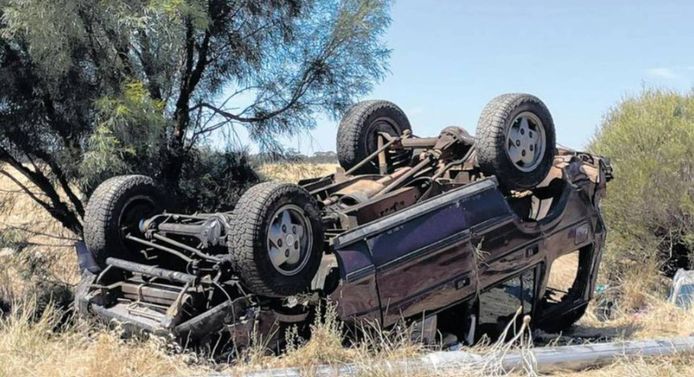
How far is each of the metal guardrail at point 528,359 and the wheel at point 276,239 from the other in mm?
601

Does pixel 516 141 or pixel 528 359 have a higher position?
pixel 516 141

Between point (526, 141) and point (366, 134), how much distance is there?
176cm

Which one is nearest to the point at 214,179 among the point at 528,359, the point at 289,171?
the point at 289,171

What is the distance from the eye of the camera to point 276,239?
15.4 feet

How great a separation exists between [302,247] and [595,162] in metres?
3.51

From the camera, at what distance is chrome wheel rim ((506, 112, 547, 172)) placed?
592cm

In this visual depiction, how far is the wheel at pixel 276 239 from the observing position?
14.8 feet

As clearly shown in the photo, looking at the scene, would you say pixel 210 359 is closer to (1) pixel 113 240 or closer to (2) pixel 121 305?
(2) pixel 121 305

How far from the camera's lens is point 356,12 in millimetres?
10258

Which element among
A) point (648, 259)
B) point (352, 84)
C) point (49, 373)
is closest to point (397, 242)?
point (49, 373)

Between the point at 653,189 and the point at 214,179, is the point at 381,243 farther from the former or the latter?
the point at 653,189

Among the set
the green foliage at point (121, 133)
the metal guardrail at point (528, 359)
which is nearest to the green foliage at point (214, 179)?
the green foliage at point (121, 133)

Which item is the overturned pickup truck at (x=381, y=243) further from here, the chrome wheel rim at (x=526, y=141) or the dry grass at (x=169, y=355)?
the dry grass at (x=169, y=355)

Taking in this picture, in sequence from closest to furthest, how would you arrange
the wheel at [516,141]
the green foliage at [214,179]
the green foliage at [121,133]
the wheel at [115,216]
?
the wheel at [115,216] → the wheel at [516,141] → the green foliage at [121,133] → the green foliage at [214,179]
